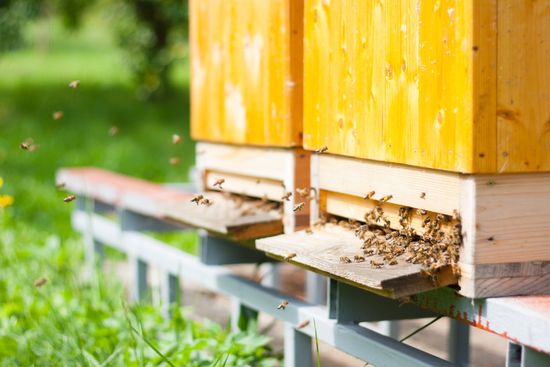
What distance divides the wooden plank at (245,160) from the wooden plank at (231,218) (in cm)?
15

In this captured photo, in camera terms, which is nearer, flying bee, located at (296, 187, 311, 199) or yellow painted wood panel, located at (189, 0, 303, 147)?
flying bee, located at (296, 187, 311, 199)

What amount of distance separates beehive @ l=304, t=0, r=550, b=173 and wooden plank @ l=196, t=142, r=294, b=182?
0.61 metres

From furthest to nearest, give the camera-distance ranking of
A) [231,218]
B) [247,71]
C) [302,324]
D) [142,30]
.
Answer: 1. [142,30]
2. [247,71]
3. [231,218]
4. [302,324]

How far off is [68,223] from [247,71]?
4695 millimetres

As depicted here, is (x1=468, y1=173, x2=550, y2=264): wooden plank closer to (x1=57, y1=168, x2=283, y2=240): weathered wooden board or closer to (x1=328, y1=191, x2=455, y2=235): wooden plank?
(x1=328, y1=191, x2=455, y2=235): wooden plank

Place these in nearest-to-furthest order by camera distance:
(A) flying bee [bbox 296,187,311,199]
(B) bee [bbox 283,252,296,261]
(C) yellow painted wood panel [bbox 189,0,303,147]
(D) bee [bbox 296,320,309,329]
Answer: (B) bee [bbox 283,252,296,261]
(A) flying bee [bbox 296,187,311,199]
(D) bee [bbox 296,320,309,329]
(C) yellow painted wood panel [bbox 189,0,303,147]

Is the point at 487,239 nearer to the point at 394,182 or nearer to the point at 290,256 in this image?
the point at 394,182

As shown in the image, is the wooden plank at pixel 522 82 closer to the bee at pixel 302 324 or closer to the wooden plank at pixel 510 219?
Result: the wooden plank at pixel 510 219

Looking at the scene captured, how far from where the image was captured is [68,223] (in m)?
8.12

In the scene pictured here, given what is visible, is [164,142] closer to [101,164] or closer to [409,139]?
[101,164]

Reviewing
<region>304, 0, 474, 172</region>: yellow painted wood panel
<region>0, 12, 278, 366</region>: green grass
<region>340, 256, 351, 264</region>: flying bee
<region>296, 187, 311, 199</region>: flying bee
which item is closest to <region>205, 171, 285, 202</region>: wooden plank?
<region>296, 187, 311, 199</region>: flying bee

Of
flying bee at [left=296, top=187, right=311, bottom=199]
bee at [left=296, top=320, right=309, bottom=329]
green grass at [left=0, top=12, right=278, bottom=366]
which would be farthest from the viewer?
green grass at [left=0, top=12, right=278, bottom=366]

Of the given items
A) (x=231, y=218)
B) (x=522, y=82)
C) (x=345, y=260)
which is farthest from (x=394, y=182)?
(x=231, y=218)

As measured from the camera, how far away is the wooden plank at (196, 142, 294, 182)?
369cm
